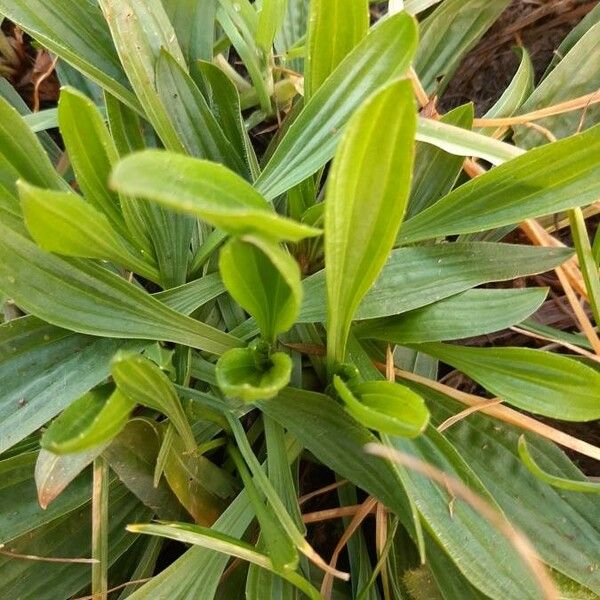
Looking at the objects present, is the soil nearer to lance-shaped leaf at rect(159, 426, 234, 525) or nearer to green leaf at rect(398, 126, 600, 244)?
green leaf at rect(398, 126, 600, 244)

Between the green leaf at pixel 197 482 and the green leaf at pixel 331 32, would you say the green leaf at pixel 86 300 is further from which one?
the green leaf at pixel 331 32

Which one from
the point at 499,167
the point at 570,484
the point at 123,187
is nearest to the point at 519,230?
the point at 499,167

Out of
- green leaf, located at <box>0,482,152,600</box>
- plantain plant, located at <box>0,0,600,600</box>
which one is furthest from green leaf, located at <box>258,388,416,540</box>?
green leaf, located at <box>0,482,152,600</box>

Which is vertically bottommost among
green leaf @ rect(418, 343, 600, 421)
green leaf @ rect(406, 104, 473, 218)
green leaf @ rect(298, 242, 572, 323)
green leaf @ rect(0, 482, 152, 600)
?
green leaf @ rect(0, 482, 152, 600)

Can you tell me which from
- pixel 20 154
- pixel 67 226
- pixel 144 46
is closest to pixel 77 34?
pixel 144 46

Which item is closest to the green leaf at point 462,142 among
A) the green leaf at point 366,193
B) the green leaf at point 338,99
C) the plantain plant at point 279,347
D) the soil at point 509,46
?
the plantain plant at point 279,347
